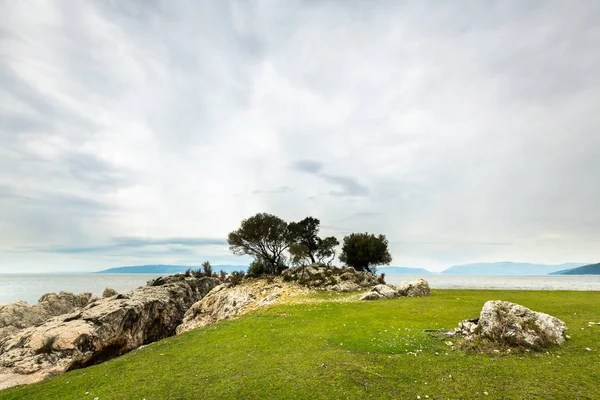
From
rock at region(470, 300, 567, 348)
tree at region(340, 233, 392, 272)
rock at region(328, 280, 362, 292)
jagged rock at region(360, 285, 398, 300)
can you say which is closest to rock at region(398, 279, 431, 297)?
jagged rock at region(360, 285, 398, 300)

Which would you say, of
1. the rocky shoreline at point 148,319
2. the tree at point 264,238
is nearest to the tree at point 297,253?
the tree at point 264,238

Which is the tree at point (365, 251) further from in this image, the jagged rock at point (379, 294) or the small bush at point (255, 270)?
the jagged rock at point (379, 294)

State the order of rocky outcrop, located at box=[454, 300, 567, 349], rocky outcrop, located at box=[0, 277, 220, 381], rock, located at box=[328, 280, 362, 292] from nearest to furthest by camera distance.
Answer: rocky outcrop, located at box=[454, 300, 567, 349]
rocky outcrop, located at box=[0, 277, 220, 381]
rock, located at box=[328, 280, 362, 292]

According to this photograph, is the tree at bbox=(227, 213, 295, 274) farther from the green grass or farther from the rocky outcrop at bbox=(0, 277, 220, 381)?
the green grass

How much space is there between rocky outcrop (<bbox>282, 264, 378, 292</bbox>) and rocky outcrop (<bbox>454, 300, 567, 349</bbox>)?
26.5m

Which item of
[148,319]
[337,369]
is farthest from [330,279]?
[337,369]

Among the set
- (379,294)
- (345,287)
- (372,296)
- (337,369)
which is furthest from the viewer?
(345,287)

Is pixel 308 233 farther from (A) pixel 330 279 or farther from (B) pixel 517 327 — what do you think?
(B) pixel 517 327

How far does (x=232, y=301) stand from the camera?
3794cm

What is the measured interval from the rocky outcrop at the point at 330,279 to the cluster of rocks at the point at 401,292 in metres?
7.70

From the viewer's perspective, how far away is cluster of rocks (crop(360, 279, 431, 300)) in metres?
32.1

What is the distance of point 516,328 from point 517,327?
6 cm

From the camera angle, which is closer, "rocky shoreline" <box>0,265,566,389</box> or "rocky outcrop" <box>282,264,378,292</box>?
"rocky shoreline" <box>0,265,566,389</box>

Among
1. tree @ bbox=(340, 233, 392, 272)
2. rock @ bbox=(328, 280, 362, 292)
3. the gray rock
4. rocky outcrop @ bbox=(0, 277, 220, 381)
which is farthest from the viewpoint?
tree @ bbox=(340, 233, 392, 272)
